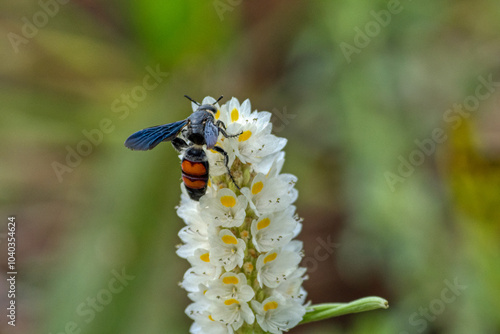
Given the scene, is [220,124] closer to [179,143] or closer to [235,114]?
[235,114]

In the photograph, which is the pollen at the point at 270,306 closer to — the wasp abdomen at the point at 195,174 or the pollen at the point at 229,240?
the pollen at the point at 229,240

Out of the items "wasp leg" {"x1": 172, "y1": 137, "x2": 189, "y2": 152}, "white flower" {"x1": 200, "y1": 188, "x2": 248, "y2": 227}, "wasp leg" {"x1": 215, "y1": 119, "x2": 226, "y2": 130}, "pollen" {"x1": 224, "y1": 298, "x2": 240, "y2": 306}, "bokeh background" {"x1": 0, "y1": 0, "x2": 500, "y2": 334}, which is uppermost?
"bokeh background" {"x1": 0, "y1": 0, "x2": 500, "y2": 334}

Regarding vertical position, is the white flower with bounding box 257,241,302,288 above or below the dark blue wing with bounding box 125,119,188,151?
below

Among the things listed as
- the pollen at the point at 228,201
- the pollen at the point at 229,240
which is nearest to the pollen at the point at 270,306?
the pollen at the point at 229,240

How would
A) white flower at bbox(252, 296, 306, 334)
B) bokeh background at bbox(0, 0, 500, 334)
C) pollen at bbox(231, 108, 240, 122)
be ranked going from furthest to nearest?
bokeh background at bbox(0, 0, 500, 334), pollen at bbox(231, 108, 240, 122), white flower at bbox(252, 296, 306, 334)

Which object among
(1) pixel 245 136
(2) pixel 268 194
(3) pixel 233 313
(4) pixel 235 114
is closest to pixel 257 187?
(2) pixel 268 194

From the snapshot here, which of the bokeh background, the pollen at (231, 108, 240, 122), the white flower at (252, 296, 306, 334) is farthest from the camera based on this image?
the bokeh background

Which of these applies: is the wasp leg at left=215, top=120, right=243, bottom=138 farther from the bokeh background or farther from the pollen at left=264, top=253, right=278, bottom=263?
the bokeh background

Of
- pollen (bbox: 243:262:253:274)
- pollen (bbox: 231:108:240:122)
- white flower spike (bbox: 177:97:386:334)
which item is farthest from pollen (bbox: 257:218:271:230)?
pollen (bbox: 231:108:240:122)
